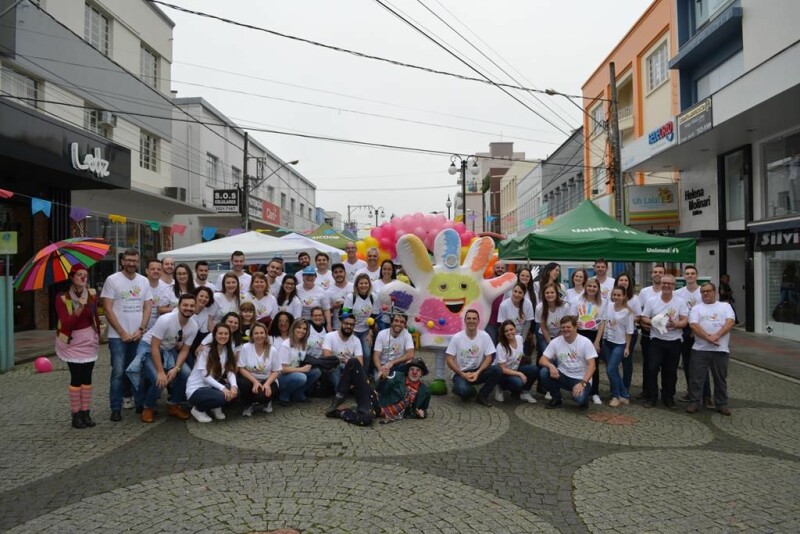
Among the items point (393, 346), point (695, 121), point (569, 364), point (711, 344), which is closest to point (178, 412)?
point (393, 346)

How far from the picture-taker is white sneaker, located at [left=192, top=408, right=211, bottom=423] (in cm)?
547

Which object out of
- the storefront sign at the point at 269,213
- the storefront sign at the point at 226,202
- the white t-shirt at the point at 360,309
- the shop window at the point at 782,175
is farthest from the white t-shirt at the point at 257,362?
the storefront sign at the point at 269,213

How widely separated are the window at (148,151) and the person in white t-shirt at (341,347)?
14055mm

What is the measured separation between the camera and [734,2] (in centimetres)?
1300

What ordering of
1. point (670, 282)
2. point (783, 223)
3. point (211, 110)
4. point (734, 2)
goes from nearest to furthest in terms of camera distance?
point (670, 282), point (783, 223), point (734, 2), point (211, 110)

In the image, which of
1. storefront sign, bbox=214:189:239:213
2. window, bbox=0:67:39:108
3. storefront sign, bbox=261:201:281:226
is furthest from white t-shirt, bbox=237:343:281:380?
storefront sign, bbox=261:201:281:226

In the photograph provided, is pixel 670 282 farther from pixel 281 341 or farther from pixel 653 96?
pixel 653 96

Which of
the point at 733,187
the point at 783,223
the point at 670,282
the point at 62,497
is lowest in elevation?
the point at 62,497

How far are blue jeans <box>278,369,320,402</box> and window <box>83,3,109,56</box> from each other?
1345cm

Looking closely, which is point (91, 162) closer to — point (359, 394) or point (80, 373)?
point (80, 373)

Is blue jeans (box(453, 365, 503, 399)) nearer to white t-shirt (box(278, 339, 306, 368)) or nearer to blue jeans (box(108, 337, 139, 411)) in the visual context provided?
white t-shirt (box(278, 339, 306, 368))

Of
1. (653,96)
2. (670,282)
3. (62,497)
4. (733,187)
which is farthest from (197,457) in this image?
(653,96)

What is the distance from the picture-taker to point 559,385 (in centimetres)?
617

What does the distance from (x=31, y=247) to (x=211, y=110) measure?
13.4 meters
